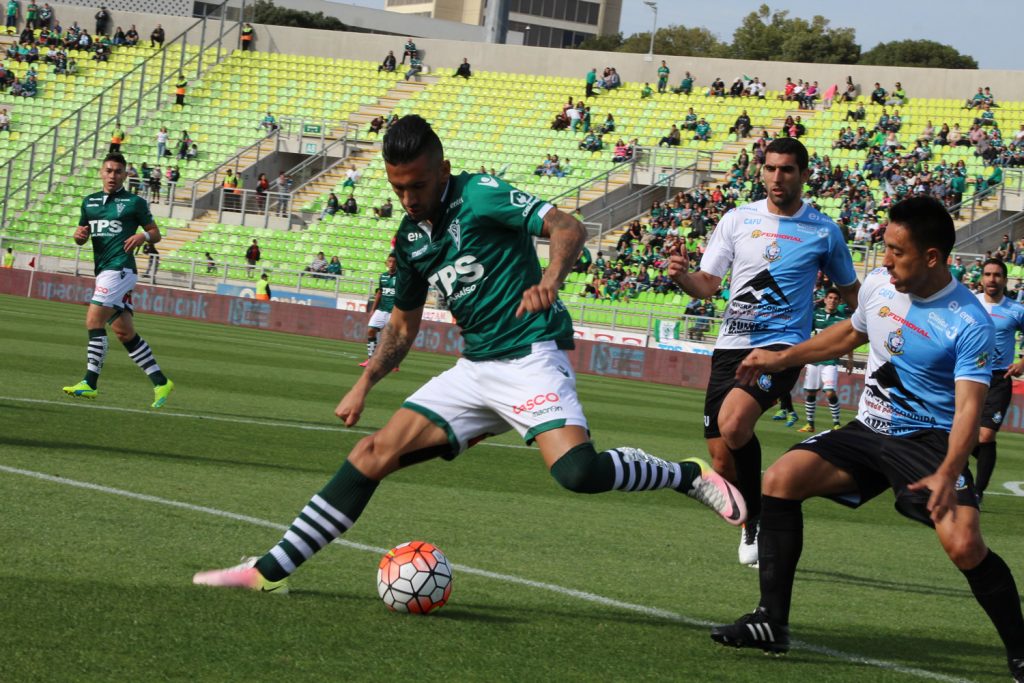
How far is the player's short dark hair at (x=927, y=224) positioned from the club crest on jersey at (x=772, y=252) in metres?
2.89

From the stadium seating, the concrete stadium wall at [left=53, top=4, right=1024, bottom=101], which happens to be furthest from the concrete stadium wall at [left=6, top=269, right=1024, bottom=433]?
the concrete stadium wall at [left=53, top=4, right=1024, bottom=101]

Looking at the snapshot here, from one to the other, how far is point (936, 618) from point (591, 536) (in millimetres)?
2235

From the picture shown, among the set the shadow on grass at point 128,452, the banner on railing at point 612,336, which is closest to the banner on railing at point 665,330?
the banner on railing at point 612,336

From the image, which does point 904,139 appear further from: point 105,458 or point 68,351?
point 105,458

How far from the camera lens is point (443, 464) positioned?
442 inches

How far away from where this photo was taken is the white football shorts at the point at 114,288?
1358 cm

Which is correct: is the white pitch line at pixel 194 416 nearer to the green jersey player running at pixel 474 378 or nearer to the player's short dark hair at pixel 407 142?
the green jersey player running at pixel 474 378

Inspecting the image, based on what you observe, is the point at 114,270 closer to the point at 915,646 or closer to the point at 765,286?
the point at 765,286

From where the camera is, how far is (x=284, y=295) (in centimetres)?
3784

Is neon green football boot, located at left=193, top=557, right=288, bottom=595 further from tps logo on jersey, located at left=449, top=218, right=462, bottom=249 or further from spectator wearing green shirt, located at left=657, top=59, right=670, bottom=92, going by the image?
spectator wearing green shirt, located at left=657, top=59, right=670, bottom=92

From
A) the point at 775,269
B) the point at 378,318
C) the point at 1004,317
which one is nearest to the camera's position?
the point at 775,269

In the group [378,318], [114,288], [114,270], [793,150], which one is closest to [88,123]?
[378,318]

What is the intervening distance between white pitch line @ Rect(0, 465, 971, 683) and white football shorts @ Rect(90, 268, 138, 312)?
5.51 m

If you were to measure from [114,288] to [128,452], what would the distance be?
4.34m
